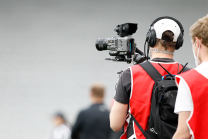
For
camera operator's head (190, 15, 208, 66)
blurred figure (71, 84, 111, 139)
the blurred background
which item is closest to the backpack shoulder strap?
camera operator's head (190, 15, 208, 66)

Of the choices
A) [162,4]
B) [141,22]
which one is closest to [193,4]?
[162,4]

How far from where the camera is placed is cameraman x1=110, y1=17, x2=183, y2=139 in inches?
48.6

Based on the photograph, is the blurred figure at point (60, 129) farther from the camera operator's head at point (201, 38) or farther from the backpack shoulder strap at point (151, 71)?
the camera operator's head at point (201, 38)

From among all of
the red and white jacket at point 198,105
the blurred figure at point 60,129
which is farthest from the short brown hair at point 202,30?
the blurred figure at point 60,129

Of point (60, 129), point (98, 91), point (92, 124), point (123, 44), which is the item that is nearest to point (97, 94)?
point (98, 91)

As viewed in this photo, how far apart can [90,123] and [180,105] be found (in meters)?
1.49

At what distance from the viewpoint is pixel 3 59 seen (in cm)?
451

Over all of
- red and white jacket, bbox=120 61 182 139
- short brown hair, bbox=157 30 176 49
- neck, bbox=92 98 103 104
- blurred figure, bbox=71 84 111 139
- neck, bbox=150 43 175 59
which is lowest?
blurred figure, bbox=71 84 111 139

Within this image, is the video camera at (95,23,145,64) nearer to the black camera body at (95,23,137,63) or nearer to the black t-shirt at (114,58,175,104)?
the black camera body at (95,23,137,63)

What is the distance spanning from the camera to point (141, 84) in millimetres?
1241

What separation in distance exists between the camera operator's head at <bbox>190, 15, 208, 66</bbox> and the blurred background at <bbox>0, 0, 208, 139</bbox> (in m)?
3.63

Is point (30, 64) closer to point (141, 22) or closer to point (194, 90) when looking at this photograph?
point (141, 22)

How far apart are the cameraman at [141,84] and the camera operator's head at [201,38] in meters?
0.27

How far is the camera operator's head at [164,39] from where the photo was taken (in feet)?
4.33
